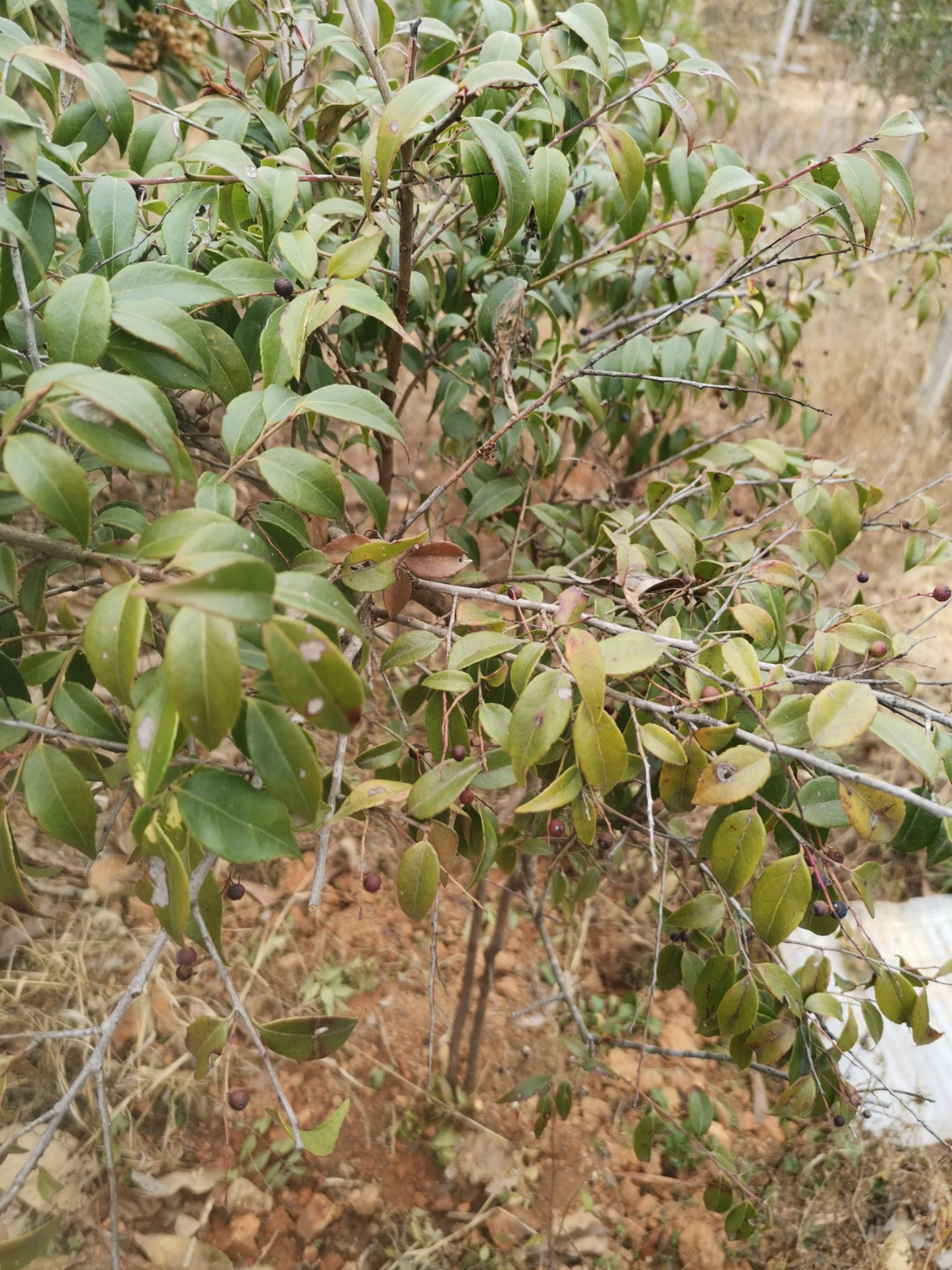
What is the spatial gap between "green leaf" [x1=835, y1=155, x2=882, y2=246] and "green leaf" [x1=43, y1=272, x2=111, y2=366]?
570 mm

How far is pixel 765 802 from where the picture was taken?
577 mm

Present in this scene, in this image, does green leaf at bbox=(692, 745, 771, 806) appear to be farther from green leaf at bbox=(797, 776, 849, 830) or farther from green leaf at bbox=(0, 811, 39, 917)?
green leaf at bbox=(0, 811, 39, 917)

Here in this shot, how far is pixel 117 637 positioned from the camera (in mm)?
435

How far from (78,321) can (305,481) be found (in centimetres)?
16

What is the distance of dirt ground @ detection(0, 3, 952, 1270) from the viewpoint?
4.14 feet

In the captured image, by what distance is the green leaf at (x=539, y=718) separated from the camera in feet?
1.86

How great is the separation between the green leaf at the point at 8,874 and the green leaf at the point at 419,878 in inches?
9.9

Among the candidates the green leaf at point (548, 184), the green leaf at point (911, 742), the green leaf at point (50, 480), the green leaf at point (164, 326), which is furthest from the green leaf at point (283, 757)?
the green leaf at point (548, 184)

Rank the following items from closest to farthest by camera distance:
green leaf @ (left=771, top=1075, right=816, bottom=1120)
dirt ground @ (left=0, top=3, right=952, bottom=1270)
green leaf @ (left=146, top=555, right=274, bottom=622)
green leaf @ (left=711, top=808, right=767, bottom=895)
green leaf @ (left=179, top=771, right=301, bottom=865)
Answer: green leaf @ (left=146, top=555, right=274, bottom=622) → green leaf @ (left=179, top=771, right=301, bottom=865) → green leaf @ (left=711, top=808, right=767, bottom=895) → green leaf @ (left=771, top=1075, right=816, bottom=1120) → dirt ground @ (left=0, top=3, right=952, bottom=1270)

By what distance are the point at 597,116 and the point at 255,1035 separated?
0.74 m

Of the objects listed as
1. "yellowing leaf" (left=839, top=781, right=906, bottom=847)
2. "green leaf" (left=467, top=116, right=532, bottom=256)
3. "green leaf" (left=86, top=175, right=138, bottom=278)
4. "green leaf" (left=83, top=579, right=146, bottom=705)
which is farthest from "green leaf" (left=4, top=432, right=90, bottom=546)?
"yellowing leaf" (left=839, top=781, right=906, bottom=847)

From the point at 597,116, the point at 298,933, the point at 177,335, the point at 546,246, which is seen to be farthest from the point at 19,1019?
the point at 597,116

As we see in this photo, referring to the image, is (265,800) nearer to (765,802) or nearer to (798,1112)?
(765,802)

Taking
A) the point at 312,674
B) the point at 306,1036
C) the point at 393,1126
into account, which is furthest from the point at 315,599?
the point at 393,1126
